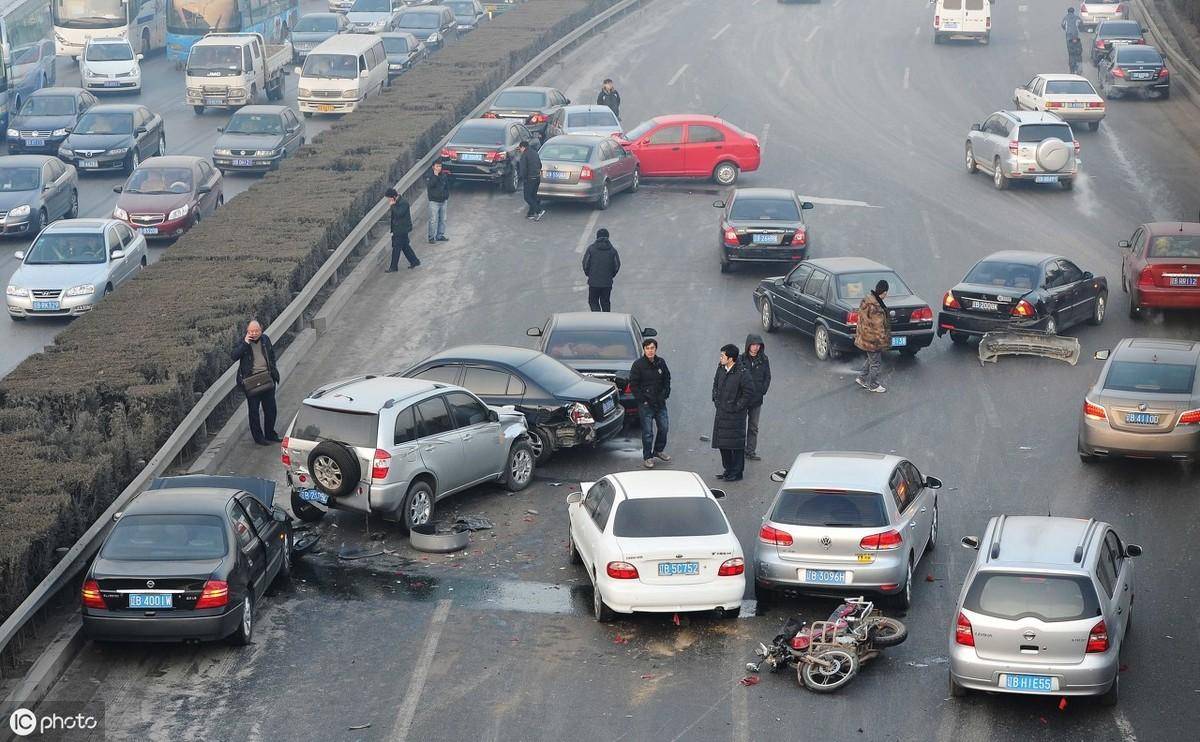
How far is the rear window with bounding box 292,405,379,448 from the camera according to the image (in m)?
16.6

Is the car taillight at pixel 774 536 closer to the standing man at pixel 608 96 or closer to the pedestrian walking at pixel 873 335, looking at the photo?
the pedestrian walking at pixel 873 335

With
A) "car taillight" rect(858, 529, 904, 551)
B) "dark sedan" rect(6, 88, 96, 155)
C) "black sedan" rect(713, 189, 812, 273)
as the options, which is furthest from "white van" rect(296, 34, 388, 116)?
"car taillight" rect(858, 529, 904, 551)

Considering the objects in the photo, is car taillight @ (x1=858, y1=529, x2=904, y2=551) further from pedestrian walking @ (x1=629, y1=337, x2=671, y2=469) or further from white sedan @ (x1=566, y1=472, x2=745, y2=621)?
pedestrian walking @ (x1=629, y1=337, x2=671, y2=469)

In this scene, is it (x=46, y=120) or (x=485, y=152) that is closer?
(x=485, y=152)

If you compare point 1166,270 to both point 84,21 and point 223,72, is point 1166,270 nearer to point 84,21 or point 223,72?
point 223,72

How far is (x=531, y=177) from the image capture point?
31.7 meters

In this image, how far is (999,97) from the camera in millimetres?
44625

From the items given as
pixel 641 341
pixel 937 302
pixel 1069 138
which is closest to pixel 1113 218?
pixel 1069 138

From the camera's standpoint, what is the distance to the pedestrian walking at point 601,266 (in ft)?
80.9

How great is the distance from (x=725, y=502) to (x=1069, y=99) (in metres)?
26.0

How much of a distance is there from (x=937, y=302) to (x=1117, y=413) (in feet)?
26.3

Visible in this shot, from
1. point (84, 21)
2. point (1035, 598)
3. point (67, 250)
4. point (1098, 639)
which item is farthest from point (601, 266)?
point (84, 21)

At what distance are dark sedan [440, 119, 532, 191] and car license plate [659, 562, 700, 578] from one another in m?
20.5

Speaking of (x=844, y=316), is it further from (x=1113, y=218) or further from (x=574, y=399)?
(x=1113, y=218)
